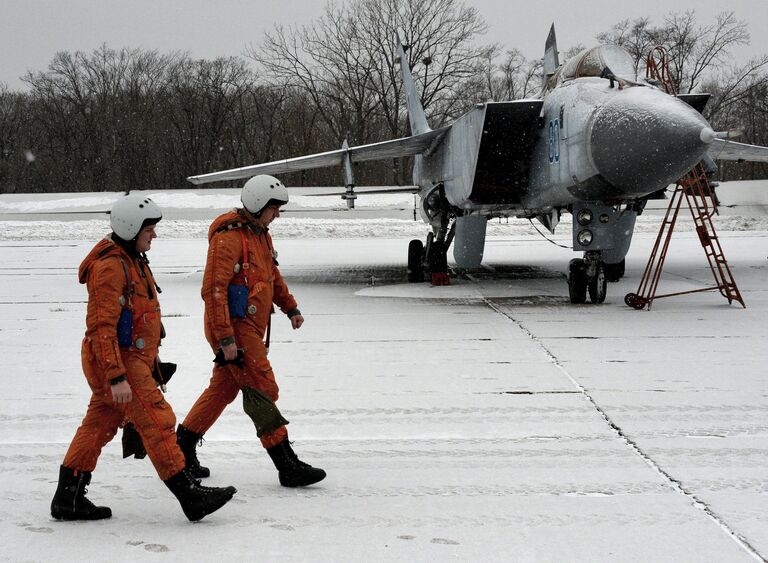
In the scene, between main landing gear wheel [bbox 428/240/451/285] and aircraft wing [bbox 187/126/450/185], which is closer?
main landing gear wheel [bbox 428/240/451/285]

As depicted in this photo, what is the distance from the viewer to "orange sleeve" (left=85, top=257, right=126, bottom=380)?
3.71 m

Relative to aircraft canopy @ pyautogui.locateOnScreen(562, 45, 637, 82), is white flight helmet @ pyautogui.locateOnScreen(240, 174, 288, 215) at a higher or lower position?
lower

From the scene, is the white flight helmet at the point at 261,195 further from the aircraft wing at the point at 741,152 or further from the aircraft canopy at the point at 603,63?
the aircraft wing at the point at 741,152

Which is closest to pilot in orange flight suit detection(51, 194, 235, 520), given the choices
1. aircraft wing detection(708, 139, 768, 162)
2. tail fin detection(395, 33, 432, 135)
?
aircraft wing detection(708, 139, 768, 162)

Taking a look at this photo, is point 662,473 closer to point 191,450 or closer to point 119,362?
point 191,450

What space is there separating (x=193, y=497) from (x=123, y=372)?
0.61 meters

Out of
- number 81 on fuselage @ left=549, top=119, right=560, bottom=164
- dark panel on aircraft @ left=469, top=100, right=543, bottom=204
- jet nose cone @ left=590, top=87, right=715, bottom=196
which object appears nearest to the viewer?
jet nose cone @ left=590, top=87, right=715, bottom=196

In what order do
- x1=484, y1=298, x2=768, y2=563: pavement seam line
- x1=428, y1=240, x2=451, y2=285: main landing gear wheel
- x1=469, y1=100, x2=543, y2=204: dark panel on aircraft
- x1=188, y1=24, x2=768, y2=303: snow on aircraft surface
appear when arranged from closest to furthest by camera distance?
1. x1=484, y1=298, x2=768, y2=563: pavement seam line
2. x1=188, y1=24, x2=768, y2=303: snow on aircraft surface
3. x1=469, y1=100, x2=543, y2=204: dark panel on aircraft
4. x1=428, y1=240, x2=451, y2=285: main landing gear wheel

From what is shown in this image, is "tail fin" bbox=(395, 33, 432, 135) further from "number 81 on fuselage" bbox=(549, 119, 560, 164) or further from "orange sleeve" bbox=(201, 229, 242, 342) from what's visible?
"orange sleeve" bbox=(201, 229, 242, 342)

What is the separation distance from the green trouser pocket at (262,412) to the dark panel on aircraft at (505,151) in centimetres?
842

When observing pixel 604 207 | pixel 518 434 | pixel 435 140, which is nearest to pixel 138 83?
pixel 435 140

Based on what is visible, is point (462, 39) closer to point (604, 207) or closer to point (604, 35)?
point (604, 35)

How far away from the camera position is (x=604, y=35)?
4866 cm

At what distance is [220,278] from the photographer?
Result: 425 cm
